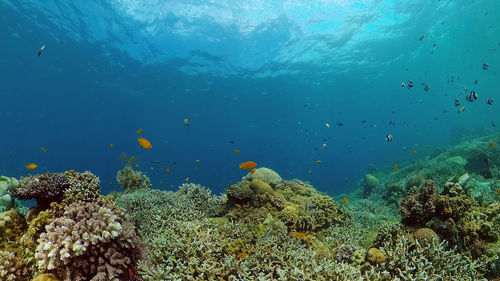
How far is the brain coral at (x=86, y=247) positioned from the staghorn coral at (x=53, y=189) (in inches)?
39.6

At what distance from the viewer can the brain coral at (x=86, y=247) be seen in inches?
152

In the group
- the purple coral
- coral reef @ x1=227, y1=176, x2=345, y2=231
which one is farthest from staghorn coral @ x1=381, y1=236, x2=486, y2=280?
coral reef @ x1=227, y1=176, x2=345, y2=231

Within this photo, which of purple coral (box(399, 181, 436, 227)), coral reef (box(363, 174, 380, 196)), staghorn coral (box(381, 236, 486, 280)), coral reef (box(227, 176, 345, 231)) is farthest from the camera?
coral reef (box(363, 174, 380, 196))

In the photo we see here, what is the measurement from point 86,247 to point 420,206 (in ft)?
22.8

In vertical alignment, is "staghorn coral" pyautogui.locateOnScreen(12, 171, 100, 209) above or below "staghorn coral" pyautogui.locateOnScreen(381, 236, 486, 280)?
above

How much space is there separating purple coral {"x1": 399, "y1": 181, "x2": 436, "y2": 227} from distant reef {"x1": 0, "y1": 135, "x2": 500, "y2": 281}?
0.9 inches

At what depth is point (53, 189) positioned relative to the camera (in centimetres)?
543

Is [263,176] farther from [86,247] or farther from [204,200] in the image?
[86,247]

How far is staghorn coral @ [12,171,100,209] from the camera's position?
532 cm

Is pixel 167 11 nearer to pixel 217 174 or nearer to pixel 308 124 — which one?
pixel 308 124

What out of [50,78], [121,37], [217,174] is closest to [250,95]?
[121,37]

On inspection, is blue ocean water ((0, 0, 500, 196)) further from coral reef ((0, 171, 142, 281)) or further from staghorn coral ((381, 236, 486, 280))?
staghorn coral ((381, 236, 486, 280))

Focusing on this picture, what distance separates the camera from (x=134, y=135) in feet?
296

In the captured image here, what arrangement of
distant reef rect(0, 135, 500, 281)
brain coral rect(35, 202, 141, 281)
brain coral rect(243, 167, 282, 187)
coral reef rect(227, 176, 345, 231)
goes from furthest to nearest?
brain coral rect(243, 167, 282, 187) < coral reef rect(227, 176, 345, 231) < distant reef rect(0, 135, 500, 281) < brain coral rect(35, 202, 141, 281)
